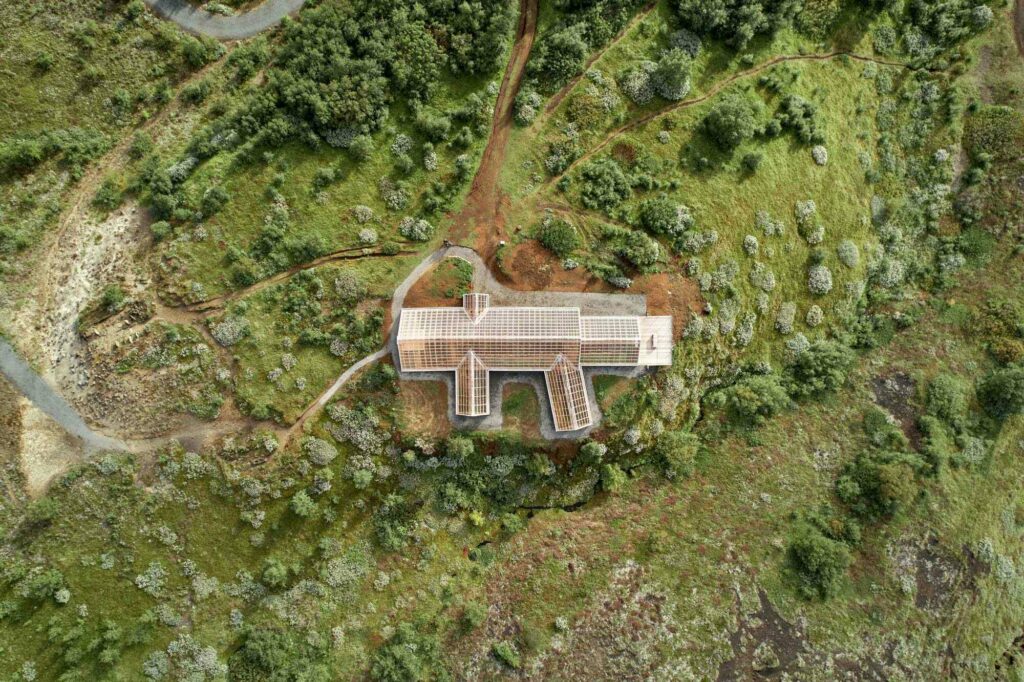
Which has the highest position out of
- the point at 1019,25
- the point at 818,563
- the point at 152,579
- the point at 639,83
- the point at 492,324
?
the point at 1019,25

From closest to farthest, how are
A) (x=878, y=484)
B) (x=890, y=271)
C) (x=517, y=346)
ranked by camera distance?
(x=517, y=346) → (x=878, y=484) → (x=890, y=271)

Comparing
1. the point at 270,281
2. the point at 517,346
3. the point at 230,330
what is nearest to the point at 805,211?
the point at 517,346

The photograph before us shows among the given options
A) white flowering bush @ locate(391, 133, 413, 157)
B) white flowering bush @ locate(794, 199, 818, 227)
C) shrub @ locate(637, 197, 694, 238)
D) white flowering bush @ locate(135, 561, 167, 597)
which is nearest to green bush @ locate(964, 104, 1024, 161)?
white flowering bush @ locate(794, 199, 818, 227)

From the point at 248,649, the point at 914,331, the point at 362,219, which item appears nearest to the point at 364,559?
the point at 248,649

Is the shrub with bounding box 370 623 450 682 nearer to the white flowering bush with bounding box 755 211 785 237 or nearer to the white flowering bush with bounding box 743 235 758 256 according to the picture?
the white flowering bush with bounding box 743 235 758 256

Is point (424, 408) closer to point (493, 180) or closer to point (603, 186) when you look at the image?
point (493, 180)

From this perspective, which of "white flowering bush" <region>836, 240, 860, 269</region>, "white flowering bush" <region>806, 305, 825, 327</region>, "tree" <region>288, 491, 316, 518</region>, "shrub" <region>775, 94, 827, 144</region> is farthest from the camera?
"white flowering bush" <region>836, 240, 860, 269</region>
